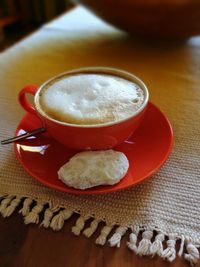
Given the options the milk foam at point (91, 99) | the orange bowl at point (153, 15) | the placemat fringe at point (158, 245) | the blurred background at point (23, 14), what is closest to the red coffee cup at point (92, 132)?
the milk foam at point (91, 99)

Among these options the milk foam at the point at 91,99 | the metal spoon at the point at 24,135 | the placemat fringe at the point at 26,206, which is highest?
the milk foam at the point at 91,99

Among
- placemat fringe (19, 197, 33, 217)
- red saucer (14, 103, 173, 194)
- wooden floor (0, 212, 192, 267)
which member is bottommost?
wooden floor (0, 212, 192, 267)

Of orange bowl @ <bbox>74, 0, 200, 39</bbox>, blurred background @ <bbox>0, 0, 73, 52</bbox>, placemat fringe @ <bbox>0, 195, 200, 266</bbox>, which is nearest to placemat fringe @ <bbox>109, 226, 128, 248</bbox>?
placemat fringe @ <bbox>0, 195, 200, 266</bbox>

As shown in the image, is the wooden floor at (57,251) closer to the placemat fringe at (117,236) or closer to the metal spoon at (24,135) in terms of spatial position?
the placemat fringe at (117,236)

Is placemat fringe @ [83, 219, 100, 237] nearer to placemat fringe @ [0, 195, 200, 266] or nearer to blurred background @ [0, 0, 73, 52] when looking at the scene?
placemat fringe @ [0, 195, 200, 266]

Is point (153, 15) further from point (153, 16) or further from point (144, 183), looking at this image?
point (144, 183)

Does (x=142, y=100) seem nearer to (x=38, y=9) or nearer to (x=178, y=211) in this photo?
(x=178, y=211)

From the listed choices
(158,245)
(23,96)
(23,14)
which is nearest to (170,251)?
(158,245)
